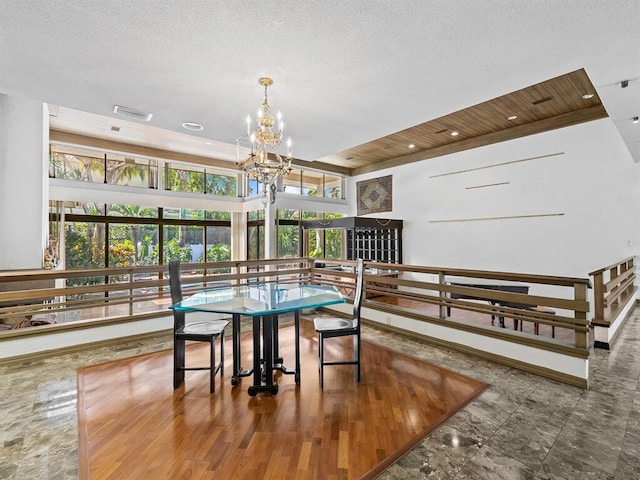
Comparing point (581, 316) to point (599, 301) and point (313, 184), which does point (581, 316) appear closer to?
point (599, 301)

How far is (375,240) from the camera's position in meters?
8.85

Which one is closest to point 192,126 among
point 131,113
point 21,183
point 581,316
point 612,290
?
point 131,113

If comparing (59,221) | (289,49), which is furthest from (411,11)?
(59,221)

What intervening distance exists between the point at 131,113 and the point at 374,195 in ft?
24.1

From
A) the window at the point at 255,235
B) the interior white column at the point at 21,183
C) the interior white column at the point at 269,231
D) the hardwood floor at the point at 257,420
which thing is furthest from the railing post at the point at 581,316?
the window at the point at 255,235

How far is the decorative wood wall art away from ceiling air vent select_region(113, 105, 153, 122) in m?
7.03

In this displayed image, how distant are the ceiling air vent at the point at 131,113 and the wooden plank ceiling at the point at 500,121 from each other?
16.9ft

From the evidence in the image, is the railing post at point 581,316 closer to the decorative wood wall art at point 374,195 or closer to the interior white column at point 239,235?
the decorative wood wall art at point 374,195

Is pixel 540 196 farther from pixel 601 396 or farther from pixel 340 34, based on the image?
pixel 340 34

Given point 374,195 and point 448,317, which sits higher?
point 374,195

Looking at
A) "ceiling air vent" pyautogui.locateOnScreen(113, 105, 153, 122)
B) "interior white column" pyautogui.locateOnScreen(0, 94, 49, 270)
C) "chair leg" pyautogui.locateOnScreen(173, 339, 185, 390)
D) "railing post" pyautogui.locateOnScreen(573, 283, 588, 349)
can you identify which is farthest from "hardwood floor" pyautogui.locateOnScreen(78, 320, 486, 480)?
"ceiling air vent" pyautogui.locateOnScreen(113, 105, 153, 122)

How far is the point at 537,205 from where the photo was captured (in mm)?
6348

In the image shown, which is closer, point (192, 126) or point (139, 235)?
point (192, 126)

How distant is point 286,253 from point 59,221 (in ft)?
17.6
